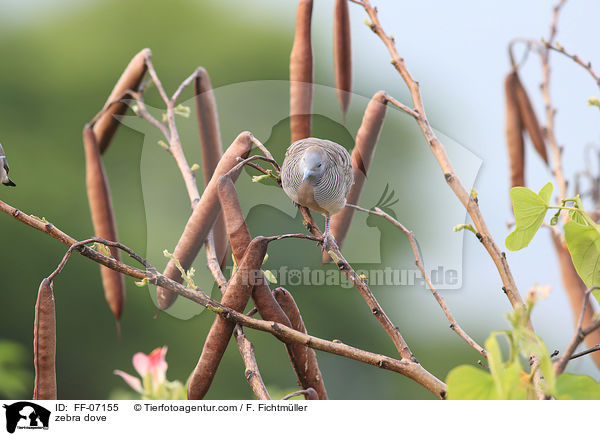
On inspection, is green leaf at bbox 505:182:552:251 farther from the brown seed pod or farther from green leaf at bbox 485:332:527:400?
the brown seed pod

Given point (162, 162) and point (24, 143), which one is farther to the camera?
point (24, 143)

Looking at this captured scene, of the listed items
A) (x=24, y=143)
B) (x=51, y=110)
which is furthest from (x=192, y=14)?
(x=24, y=143)

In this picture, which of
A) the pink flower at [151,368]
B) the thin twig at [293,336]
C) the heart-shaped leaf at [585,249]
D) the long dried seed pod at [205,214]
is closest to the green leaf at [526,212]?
the heart-shaped leaf at [585,249]

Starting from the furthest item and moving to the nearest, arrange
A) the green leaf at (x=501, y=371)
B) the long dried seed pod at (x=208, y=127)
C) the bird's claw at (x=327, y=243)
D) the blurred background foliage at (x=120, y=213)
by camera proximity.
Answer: the blurred background foliage at (x=120, y=213), the long dried seed pod at (x=208, y=127), the bird's claw at (x=327, y=243), the green leaf at (x=501, y=371)

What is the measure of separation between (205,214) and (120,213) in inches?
36.4

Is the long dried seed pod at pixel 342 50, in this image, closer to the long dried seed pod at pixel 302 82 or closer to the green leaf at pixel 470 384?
the long dried seed pod at pixel 302 82

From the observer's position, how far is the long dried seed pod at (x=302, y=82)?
63 centimetres

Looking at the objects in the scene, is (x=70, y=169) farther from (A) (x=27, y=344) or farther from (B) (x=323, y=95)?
(B) (x=323, y=95)

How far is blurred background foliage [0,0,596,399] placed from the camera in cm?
83

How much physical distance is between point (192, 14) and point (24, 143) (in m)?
0.94

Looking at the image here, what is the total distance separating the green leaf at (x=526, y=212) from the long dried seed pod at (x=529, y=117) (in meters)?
0.31

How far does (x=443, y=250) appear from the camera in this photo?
673mm

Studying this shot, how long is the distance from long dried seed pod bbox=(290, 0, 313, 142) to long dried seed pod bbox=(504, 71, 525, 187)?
0.28m

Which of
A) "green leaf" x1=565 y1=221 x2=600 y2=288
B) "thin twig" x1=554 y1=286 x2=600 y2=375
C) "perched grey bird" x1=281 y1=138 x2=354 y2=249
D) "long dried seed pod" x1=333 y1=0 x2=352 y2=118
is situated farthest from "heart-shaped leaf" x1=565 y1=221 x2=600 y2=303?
"long dried seed pod" x1=333 y1=0 x2=352 y2=118
